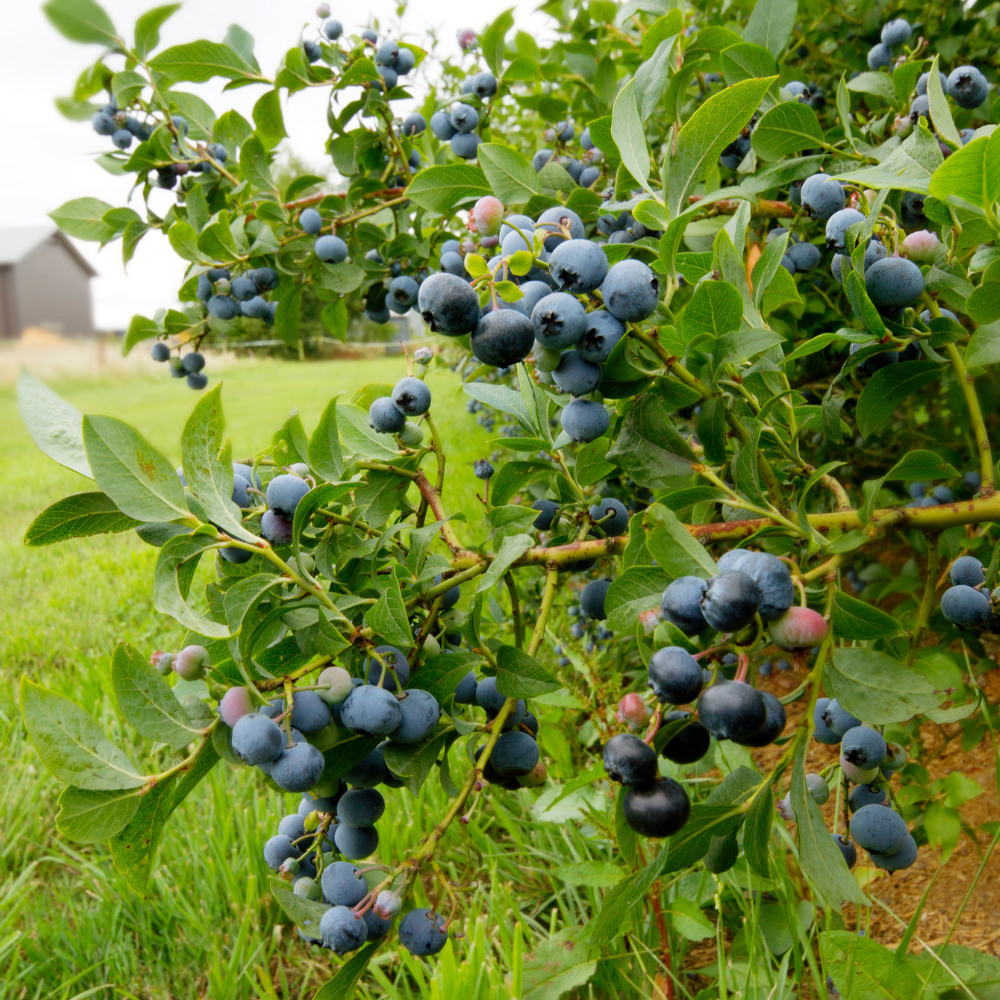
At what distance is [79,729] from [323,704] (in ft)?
0.65

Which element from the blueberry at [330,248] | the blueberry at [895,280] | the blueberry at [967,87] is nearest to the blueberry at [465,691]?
the blueberry at [895,280]

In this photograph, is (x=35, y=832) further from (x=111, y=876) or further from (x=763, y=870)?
(x=763, y=870)

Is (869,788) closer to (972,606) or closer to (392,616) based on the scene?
(972,606)

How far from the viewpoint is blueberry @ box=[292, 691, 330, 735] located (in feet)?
2.28

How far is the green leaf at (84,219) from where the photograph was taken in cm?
162

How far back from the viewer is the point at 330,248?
1545mm

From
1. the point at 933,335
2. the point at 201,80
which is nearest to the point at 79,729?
the point at 933,335

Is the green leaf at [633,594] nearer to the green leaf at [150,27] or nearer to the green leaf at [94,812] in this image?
the green leaf at [94,812]

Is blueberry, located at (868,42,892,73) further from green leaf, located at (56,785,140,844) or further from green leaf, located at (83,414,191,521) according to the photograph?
green leaf, located at (56,785,140,844)

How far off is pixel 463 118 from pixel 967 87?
92 cm

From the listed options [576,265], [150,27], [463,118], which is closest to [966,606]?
[576,265]

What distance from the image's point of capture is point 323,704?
0.71m

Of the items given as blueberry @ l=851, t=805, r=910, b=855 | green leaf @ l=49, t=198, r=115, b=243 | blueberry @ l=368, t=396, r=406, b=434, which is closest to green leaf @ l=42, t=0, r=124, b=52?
green leaf @ l=49, t=198, r=115, b=243

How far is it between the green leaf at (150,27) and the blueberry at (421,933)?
157 cm
